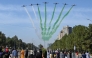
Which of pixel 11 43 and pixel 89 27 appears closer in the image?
pixel 89 27

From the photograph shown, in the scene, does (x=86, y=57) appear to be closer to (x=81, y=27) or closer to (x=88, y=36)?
(x=88, y=36)

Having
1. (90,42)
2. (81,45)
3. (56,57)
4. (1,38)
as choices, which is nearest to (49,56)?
(56,57)

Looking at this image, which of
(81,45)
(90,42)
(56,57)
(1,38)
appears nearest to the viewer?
(56,57)

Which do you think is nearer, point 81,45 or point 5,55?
point 5,55

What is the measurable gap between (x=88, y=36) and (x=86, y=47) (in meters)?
3.42

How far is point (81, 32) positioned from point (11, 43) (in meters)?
82.2

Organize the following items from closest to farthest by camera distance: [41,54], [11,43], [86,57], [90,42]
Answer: [41,54] → [86,57] → [90,42] → [11,43]

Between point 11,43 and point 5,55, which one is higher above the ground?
point 11,43

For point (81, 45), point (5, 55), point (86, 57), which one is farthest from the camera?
point (81, 45)

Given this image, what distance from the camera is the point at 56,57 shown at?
35.0 meters

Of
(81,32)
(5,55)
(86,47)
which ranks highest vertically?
(81,32)

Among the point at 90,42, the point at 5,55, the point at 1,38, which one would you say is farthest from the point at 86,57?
the point at 1,38

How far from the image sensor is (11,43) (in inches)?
5989

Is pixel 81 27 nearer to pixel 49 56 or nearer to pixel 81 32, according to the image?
pixel 81 32
